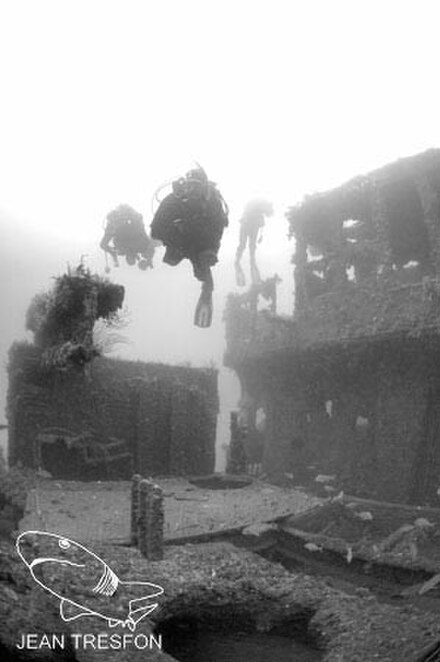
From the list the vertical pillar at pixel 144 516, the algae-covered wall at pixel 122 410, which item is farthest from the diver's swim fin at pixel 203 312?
the algae-covered wall at pixel 122 410

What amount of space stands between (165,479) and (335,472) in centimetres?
666

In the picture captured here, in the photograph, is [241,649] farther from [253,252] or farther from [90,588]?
[253,252]

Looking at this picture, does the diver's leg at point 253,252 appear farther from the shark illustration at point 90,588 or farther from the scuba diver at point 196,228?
the scuba diver at point 196,228

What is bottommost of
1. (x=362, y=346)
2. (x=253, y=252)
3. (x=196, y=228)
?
(x=362, y=346)

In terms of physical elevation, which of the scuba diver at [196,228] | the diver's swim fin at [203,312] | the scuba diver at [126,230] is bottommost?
the diver's swim fin at [203,312]

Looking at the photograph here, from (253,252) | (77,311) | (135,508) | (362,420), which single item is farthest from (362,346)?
(135,508)

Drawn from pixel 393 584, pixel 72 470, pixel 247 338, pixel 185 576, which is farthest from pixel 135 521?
pixel 247 338

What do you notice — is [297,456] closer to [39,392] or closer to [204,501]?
[204,501]

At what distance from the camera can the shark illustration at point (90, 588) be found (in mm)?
8203

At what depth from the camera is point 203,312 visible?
5.47m

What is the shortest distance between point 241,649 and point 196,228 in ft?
22.9

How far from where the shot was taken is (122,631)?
7934mm

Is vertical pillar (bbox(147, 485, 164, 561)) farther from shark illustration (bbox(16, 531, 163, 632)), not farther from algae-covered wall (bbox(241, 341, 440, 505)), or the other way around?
algae-covered wall (bbox(241, 341, 440, 505))

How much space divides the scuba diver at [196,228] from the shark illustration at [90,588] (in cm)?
461
